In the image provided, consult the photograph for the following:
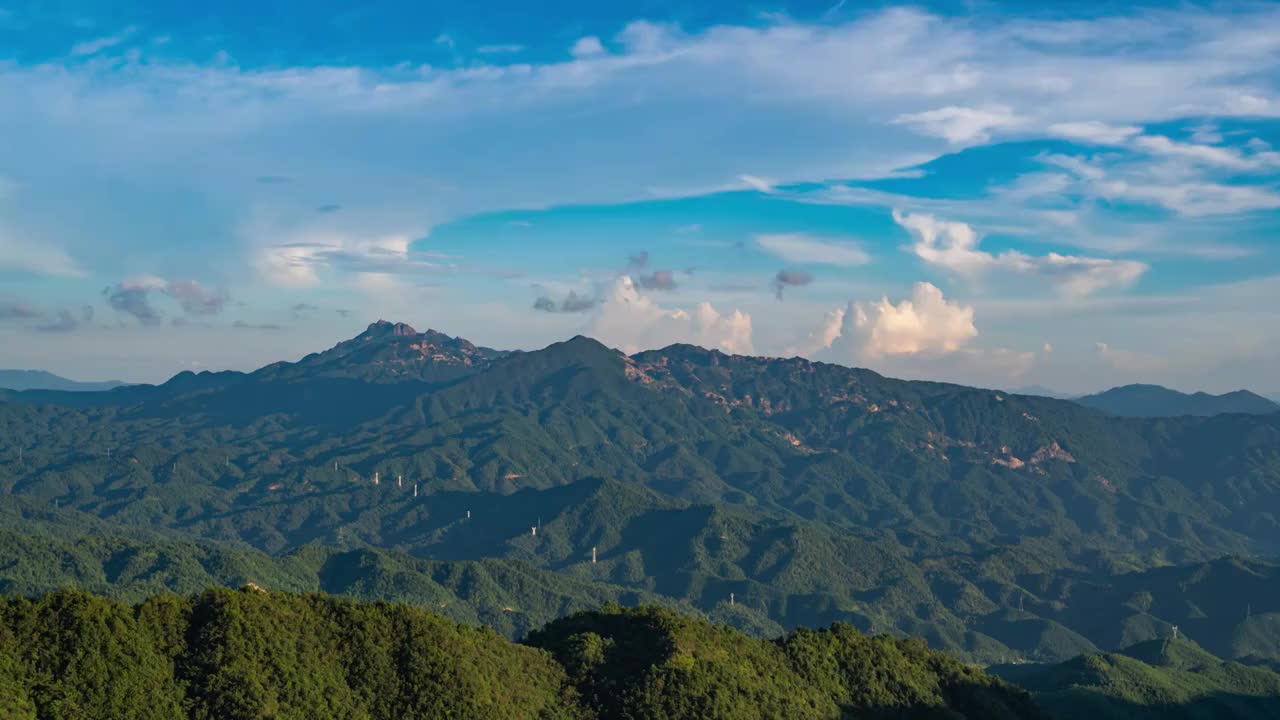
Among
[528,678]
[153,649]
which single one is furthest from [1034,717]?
[153,649]

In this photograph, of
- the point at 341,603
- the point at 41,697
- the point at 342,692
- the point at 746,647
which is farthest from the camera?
the point at 746,647

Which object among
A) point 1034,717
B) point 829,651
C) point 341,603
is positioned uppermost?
point 341,603

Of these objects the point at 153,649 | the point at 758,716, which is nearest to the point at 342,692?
the point at 153,649

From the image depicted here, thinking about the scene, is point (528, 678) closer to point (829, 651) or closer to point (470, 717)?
point (470, 717)

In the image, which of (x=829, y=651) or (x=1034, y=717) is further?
(x=1034, y=717)

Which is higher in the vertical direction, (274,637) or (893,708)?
(274,637)

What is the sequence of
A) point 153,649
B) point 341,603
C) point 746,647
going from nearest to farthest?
point 153,649 → point 341,603 → point 746,647

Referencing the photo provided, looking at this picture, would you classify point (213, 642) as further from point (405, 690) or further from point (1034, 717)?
point (1034, 717)
